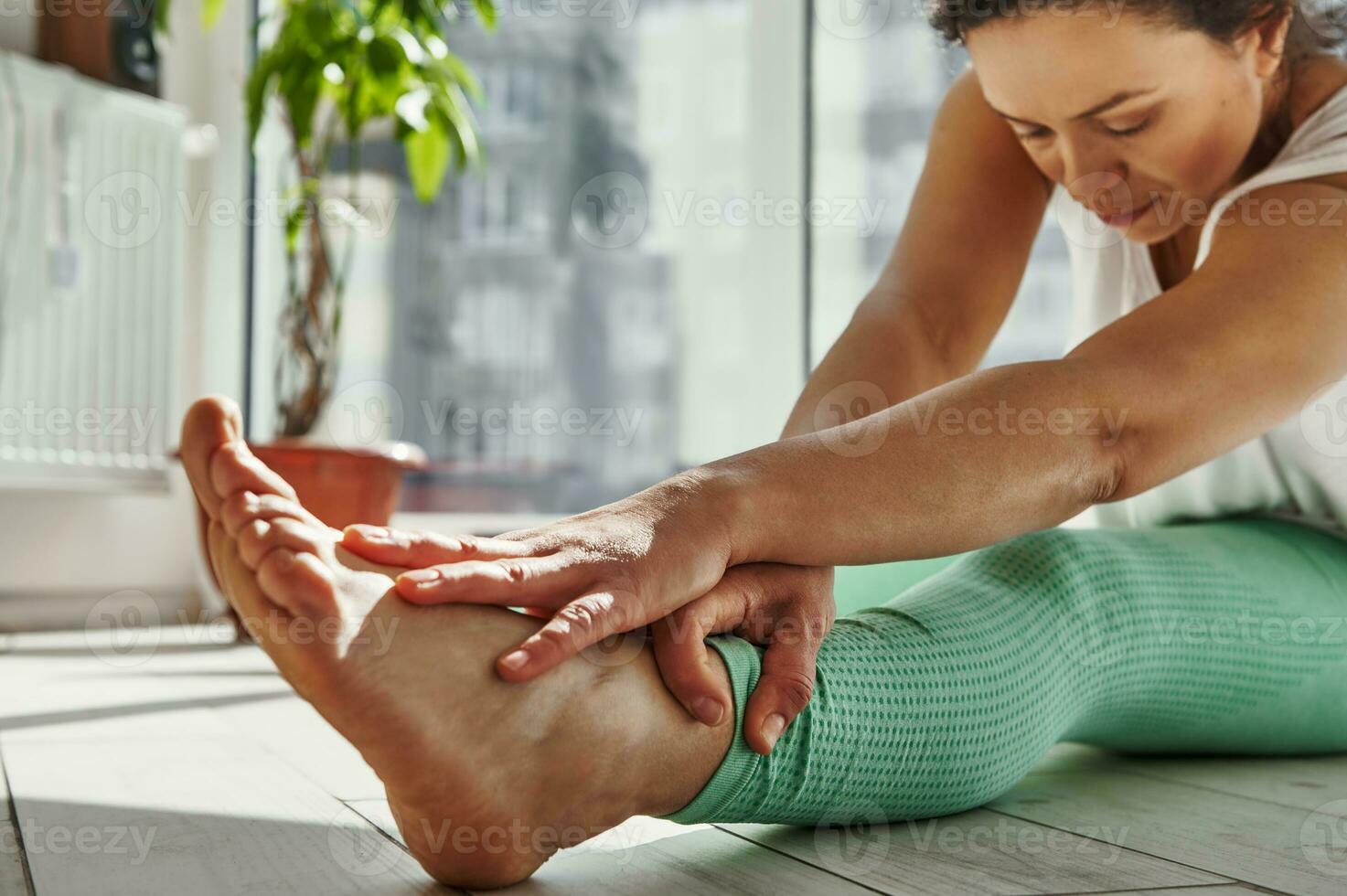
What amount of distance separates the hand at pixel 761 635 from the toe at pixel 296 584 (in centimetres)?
19

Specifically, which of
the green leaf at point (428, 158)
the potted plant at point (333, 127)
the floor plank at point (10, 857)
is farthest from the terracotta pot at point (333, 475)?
the floor plank at point (10, 857)

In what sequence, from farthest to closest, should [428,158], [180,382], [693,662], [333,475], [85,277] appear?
[180,382]
[85,277]
[428,158]
[333,475]
[693,662]

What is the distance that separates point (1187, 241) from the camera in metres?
1.19

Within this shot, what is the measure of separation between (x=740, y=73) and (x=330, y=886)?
7.94 ft

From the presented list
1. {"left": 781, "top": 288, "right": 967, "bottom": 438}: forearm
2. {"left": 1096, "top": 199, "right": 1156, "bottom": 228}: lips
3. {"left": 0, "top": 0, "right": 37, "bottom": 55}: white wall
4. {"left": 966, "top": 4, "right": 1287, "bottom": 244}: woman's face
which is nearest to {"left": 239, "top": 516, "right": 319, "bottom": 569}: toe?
{"left": 781, "top": 288, "right": 967, "bottom": 438}: forearm

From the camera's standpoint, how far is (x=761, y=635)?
0.74m

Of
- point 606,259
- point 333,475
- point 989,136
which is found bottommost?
point 333,475

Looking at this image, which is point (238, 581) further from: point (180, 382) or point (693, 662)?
point (180, 382)

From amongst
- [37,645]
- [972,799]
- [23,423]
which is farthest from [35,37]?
[972,799]

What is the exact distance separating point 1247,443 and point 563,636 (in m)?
0.67

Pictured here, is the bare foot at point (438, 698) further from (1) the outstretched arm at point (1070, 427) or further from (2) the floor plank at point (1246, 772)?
(2) the floor plank at point (1246, 772)

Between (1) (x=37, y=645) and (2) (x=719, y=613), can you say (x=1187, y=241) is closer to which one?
(2) (x=719, y=613)

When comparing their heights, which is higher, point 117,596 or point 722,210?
point 722,210

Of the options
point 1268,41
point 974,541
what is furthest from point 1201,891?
point 1268,41
